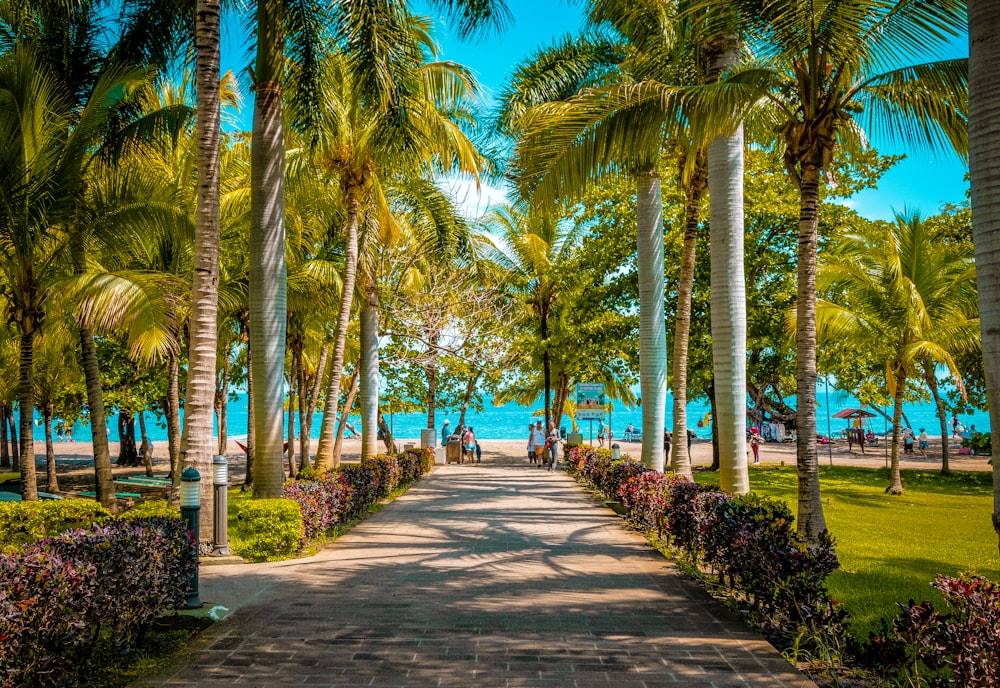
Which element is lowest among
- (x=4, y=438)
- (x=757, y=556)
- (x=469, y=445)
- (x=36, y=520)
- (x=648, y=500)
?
(x=469, y=445)

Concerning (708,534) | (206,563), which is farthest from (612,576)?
(206,563)

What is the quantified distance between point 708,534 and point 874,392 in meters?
21.8

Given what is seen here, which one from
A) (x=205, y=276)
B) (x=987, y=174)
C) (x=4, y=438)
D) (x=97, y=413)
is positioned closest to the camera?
(x=987, y=174)

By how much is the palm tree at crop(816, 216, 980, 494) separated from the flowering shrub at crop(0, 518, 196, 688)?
20.6 m

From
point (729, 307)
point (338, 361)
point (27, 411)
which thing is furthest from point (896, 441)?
point (27, 411)

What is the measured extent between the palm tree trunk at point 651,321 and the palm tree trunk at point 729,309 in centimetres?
504

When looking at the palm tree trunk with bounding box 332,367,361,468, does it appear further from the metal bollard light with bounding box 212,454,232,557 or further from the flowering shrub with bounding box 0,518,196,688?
the flowering shrub with bounding box 0,518,196,688

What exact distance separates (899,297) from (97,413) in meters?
20.6

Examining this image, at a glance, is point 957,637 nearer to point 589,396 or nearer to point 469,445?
A: point 589,396

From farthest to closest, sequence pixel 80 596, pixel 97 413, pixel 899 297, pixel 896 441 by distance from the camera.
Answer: pixel 899 297 → pixel 896 441 → pixel 97 413 → pixel 80 596

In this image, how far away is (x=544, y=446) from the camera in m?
28.8

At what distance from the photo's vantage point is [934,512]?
17328mm

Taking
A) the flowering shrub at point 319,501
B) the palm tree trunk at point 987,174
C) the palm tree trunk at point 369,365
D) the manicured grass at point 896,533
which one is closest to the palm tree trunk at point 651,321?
the manicured grass at point 896,533

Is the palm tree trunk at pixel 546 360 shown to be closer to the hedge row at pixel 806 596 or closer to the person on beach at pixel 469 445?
the person on beach at pixel 469 445
